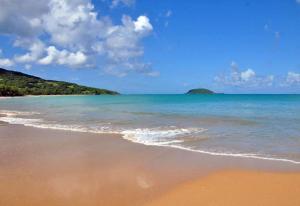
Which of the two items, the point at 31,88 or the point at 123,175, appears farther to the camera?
the point at 31,88

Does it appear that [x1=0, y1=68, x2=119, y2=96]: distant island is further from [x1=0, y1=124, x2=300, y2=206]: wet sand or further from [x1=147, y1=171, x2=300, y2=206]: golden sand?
[x1=147, y1=171, x2=300, y2=206]: golden sand

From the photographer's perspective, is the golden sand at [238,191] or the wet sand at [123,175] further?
the wet sand at [123,175]

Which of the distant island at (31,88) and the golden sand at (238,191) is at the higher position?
the distant island at (31,88)

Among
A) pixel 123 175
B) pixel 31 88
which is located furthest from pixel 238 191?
pixel 31 88

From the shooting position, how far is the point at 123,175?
8375mm

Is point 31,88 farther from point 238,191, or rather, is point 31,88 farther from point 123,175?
point 238,191

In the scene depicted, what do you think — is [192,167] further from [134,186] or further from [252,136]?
[252,136]

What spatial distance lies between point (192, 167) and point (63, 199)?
4.01 m

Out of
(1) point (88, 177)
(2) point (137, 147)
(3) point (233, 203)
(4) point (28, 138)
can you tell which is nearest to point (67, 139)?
(4) point (28, 138)

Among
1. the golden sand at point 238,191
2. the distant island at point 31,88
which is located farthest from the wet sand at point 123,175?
the distant island at point 31,88

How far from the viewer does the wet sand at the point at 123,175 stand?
672 centimetres

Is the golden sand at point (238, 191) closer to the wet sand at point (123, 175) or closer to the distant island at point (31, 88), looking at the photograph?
the wet sand at point (123, 175)

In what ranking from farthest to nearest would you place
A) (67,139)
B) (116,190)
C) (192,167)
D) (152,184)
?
(67,139) → (192,167) → (152,184) → (116,190)

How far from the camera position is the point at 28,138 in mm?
14820
